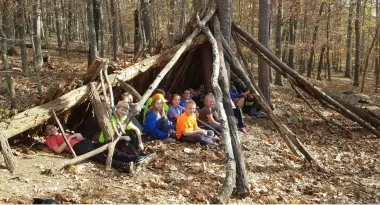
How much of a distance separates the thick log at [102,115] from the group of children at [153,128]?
0.12 metres

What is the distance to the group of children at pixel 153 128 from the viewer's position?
19.4 ft

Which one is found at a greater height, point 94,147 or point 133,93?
point 133,93

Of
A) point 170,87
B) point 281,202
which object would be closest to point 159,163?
point 281,202

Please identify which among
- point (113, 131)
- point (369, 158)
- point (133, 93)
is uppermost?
point (133, 93)

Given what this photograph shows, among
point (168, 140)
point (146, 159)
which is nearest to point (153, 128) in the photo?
point (168, 140)

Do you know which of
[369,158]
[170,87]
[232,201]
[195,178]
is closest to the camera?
[232,201]

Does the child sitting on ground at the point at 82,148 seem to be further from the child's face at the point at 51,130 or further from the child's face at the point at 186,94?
the child's face at the point at 186,94

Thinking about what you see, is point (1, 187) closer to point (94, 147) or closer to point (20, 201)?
point (20, 201)

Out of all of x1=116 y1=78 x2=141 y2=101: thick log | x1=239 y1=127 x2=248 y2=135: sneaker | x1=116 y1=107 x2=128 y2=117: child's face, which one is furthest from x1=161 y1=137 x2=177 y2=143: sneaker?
x1=239 y1=127 x2=248 y2=135: sneaker

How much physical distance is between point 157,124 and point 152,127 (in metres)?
0.12

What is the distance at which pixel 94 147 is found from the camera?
6078 millimetres

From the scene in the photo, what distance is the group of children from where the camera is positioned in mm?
5926

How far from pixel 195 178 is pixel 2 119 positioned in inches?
131

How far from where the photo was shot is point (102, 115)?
6.25 m
